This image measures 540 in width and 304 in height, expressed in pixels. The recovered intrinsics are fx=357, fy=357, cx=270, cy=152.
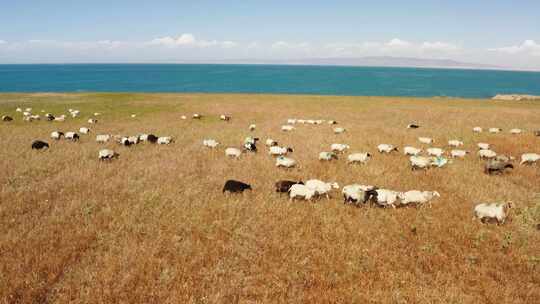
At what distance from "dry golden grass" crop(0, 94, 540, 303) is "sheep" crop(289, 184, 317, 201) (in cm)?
31

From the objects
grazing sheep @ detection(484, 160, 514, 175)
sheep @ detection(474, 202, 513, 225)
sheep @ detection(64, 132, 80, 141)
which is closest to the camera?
sheep @ detection(474, 202, 513, 225)

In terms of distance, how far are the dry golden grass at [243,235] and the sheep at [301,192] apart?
1.00 ft

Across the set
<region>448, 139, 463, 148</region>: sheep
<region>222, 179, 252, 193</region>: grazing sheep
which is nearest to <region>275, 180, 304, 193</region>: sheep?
<region>222, 179, 252, 193</region>: grazing sheep

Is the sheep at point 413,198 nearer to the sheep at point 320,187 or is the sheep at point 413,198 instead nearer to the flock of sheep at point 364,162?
the flock of sheep at point 364,162

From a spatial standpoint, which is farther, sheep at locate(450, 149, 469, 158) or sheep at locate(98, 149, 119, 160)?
sheep at locate(450, 149, 469, 158)

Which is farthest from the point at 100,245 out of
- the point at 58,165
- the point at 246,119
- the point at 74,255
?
the point at 246,119

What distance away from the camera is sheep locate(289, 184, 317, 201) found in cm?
1173

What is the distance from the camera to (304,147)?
20000 millimetres

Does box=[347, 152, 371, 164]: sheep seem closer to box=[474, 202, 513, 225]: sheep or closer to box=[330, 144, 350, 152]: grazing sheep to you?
box=[330, 144, 350, 152]: grazing sheep

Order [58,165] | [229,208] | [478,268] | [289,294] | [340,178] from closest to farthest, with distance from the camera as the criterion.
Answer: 1. [289,294]
2. [478,268]
3. [229,208]
4. [340,178]
5. [58,165]

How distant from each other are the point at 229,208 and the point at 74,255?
14.1ft

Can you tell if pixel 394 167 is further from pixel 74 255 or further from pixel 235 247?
pixel 74 255

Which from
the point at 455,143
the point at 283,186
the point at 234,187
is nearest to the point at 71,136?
the point at 234,187

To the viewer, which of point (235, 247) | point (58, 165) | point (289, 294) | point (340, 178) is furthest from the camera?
point (58, 165)
